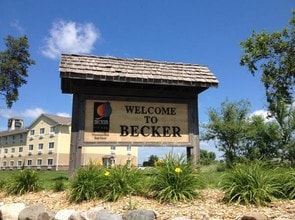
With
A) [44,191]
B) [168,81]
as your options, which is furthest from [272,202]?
[168,81]

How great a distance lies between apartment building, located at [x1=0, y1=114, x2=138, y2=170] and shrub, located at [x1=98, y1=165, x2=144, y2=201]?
1730 inches

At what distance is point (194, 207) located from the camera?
6.44m

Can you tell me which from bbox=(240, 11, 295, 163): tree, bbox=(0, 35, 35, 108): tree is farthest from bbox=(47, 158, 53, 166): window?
bbox=(240, 11, 295, 163): tree

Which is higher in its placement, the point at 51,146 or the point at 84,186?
the point at 51,146

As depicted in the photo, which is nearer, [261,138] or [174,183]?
[174,183]

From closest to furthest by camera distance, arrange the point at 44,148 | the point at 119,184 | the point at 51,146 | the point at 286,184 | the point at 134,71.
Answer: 1. the point at 286,184
2. the point at 119,184
3. the point at 134,71
4. the point at 51,146
5. the point at 44,148

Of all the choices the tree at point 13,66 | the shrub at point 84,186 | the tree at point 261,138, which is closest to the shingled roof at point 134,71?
the shrub at point 84,186

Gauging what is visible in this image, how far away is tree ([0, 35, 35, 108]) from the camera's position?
37938mm

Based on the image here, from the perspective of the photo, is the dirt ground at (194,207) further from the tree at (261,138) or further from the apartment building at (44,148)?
the apartment building at (44,148)

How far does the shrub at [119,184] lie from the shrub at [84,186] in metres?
0.14

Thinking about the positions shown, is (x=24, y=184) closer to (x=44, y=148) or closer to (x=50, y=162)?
(x=50, y=162)

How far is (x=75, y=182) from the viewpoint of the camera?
7590 mm

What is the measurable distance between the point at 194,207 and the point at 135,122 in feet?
18.6

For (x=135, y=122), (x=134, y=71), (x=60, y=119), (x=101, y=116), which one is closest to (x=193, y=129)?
(x=135, y=122)
